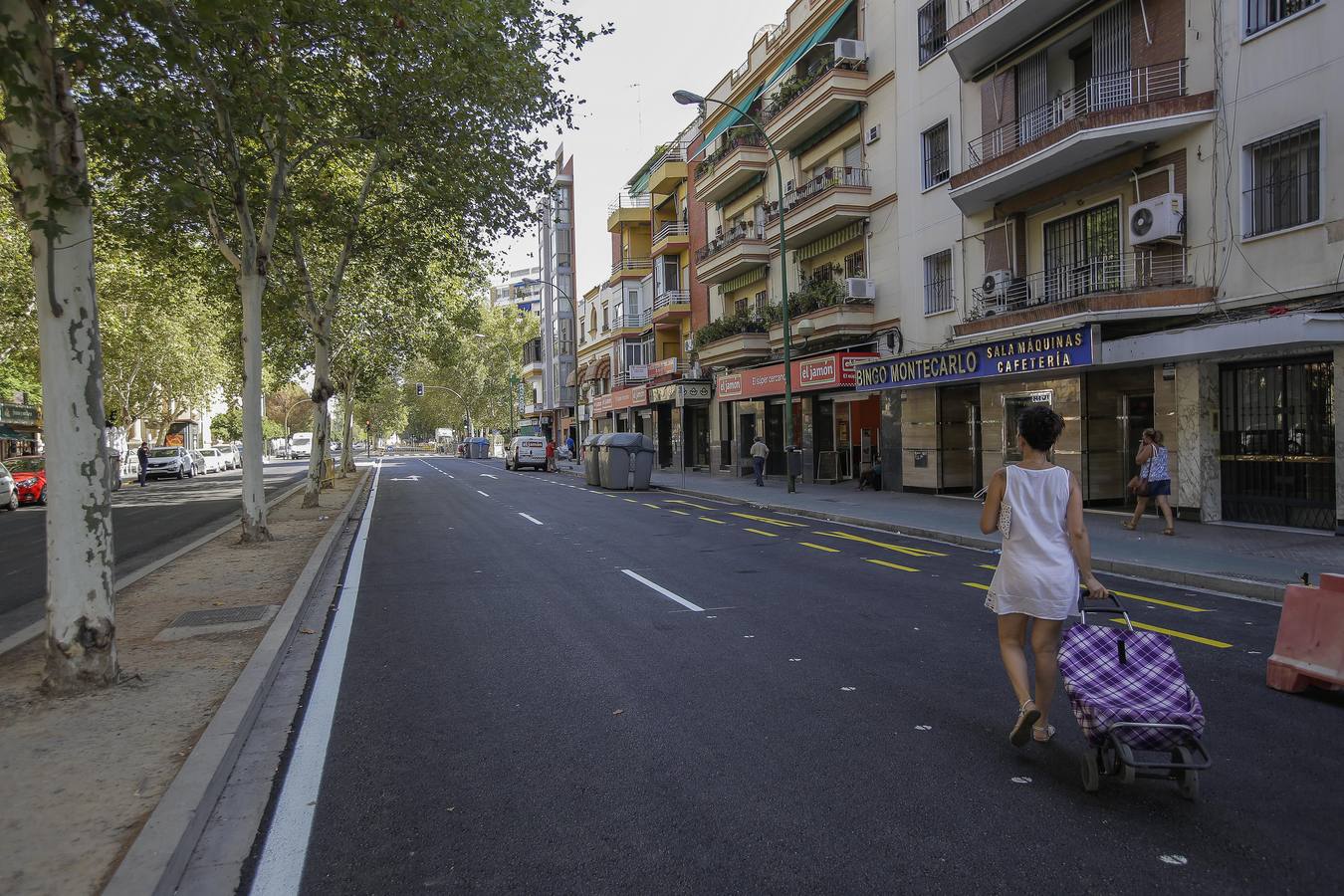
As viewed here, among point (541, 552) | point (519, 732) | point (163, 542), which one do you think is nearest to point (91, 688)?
point (519, 732)

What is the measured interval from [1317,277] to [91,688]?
1497 centimetres

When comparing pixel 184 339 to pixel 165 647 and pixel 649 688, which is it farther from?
pixel 649 688

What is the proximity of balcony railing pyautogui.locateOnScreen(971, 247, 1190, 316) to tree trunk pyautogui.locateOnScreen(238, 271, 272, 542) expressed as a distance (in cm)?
1404

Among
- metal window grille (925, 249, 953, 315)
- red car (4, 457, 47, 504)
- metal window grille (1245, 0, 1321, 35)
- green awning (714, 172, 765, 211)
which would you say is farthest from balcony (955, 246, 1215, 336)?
red car (4, 457, 47, 504)

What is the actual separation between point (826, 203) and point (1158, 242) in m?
10.1

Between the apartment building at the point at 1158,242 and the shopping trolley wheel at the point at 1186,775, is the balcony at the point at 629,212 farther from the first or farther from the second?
the shopping trolley wheel at the point at 1186,775

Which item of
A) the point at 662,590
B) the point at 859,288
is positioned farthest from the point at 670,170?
the point at 662,590

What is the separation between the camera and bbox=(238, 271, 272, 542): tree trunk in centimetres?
1238

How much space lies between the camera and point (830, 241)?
24766 millimetres

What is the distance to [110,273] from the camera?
25.1 m

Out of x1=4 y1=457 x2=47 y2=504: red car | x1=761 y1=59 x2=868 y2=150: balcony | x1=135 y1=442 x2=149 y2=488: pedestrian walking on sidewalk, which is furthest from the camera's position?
x1=135 y1=442 x2=149 y2=488: pedestrian walking on sidewalk

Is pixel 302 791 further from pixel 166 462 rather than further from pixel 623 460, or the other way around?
pixel 166 462

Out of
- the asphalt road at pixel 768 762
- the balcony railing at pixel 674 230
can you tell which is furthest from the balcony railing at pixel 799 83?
the asphalt road at pixel 768 762

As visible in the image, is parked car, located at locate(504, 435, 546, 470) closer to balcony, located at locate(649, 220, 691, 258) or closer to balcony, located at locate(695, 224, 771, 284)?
balcony, located at locate(649, 220, 691, 258)
